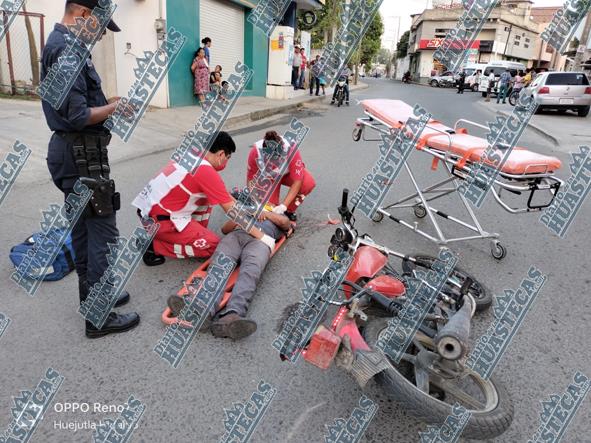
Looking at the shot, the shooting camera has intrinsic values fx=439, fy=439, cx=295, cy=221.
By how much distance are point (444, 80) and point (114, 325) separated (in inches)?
1613

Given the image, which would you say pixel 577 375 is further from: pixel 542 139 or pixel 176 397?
pixel 542 139

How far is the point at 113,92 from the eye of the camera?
11.1 m

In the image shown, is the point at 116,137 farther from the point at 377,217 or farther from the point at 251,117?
the point at 377,217

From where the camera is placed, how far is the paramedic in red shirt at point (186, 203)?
322 cm

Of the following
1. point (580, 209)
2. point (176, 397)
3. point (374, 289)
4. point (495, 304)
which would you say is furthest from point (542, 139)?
Answer: point (176, 397)

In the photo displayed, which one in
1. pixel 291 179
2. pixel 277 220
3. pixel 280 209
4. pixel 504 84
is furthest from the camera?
pixel 504 84

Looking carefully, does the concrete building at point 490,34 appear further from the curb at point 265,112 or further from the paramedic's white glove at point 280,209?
the paramedic's white glove at point 280,209

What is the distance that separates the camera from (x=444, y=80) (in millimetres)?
38812

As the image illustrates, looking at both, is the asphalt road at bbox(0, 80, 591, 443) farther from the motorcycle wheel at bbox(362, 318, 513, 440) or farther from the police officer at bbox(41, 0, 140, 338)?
the police officer at bbox(41, 0, 140, 338)

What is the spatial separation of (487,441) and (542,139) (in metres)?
10.8

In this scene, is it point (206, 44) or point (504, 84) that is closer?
point (206, 44)

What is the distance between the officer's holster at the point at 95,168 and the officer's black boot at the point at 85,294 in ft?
1.77

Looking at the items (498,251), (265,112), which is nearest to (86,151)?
(498,251)

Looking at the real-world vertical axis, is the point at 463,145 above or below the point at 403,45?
above
